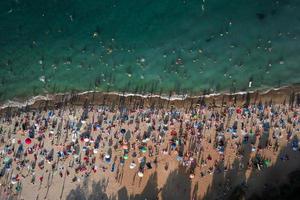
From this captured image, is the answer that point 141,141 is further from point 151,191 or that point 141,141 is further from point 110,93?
point 110,93

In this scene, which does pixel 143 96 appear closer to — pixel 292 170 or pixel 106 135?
pixel 106 135

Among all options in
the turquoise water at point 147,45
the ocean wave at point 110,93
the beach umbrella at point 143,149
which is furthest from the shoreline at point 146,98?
the beach umbrella at point 143,149

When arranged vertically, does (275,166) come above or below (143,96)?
below

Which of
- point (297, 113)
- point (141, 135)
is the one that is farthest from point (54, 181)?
point (297, 113)

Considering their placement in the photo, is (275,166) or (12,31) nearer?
(275,166)

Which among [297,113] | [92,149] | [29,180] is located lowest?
[29,180]

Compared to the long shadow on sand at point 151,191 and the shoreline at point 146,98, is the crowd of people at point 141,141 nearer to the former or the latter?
the shoreline at point 146,98
